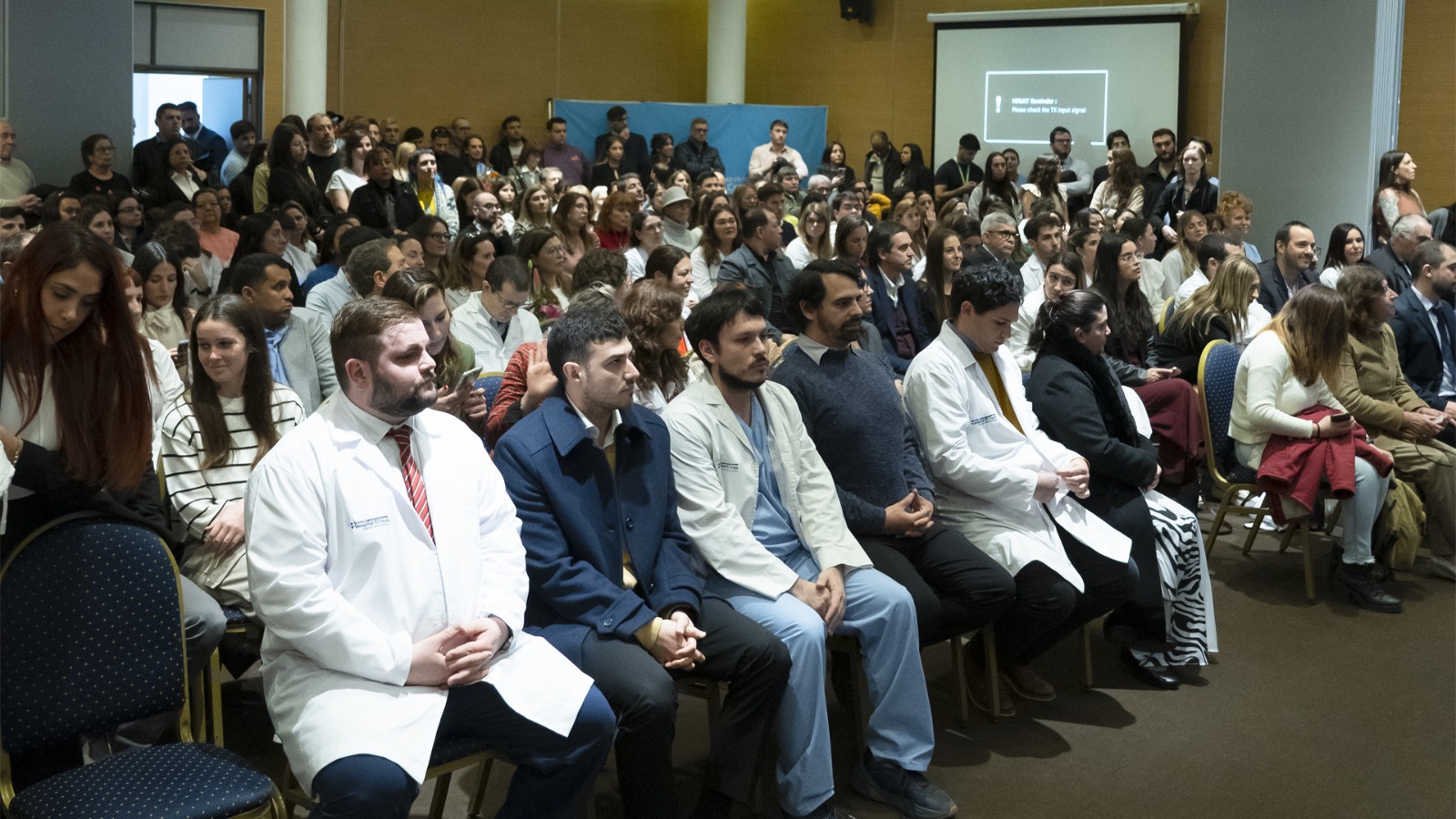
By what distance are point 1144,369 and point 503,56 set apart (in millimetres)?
11539

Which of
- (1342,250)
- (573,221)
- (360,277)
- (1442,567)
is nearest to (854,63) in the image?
(573,221)

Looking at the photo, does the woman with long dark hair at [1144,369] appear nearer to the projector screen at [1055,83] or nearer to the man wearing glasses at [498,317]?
the man wearing glasses at [498,317]

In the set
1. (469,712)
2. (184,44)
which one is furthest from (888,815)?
(184,44)

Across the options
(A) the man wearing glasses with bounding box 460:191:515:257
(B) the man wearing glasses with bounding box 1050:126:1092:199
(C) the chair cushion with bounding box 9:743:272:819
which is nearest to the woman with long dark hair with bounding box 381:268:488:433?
(C) the chair cushion with bounding box 9:743:272:819

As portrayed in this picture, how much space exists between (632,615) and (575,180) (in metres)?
11.9

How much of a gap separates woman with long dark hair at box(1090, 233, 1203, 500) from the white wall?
2.75 metres

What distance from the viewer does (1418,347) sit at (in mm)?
6078

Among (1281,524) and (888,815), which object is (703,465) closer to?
(888,815)

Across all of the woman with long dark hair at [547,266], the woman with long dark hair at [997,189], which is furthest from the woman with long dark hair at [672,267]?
the woman with long dark hair at [997,189]

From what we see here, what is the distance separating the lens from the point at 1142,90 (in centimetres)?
1472

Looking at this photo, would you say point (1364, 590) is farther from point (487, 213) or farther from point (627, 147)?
point (627, 147)

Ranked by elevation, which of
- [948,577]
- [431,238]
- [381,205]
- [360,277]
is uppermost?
[381,205]

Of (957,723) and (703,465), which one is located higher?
(703,465)

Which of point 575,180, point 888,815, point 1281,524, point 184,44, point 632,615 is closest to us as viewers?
point 632,615
